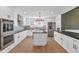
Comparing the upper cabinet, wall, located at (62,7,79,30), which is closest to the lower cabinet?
wall, located at (62,7,79,30)

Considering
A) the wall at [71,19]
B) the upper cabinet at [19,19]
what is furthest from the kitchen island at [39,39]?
the wall at [71,19]

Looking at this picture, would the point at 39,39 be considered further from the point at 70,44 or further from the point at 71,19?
the point at 70,44

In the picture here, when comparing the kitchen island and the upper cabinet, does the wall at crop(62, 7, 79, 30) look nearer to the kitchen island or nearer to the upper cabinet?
the kitchen island

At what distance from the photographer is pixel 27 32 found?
6301mm

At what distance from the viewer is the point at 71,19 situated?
16.9ft

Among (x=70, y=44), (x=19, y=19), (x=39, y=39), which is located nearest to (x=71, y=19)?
(x=39, y=39)

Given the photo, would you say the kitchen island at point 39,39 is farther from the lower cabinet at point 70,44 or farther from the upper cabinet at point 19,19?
the lower cabinet at point 70,44

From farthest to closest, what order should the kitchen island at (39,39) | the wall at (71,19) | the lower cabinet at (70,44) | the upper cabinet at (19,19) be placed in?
the upper cabinet at (19,19) < the kitchen island at (39,39) < the wall at (71,19) < the lower cabinet at (70,44)

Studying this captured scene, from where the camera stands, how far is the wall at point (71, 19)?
473 centimetres

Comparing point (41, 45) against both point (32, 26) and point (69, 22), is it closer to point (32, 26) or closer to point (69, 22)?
point (32, 26)

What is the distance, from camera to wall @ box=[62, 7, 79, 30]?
15.5ft

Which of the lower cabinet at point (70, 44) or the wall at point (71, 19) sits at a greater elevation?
the wall at point (71, 19)

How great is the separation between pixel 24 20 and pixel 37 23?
76 centimetres
